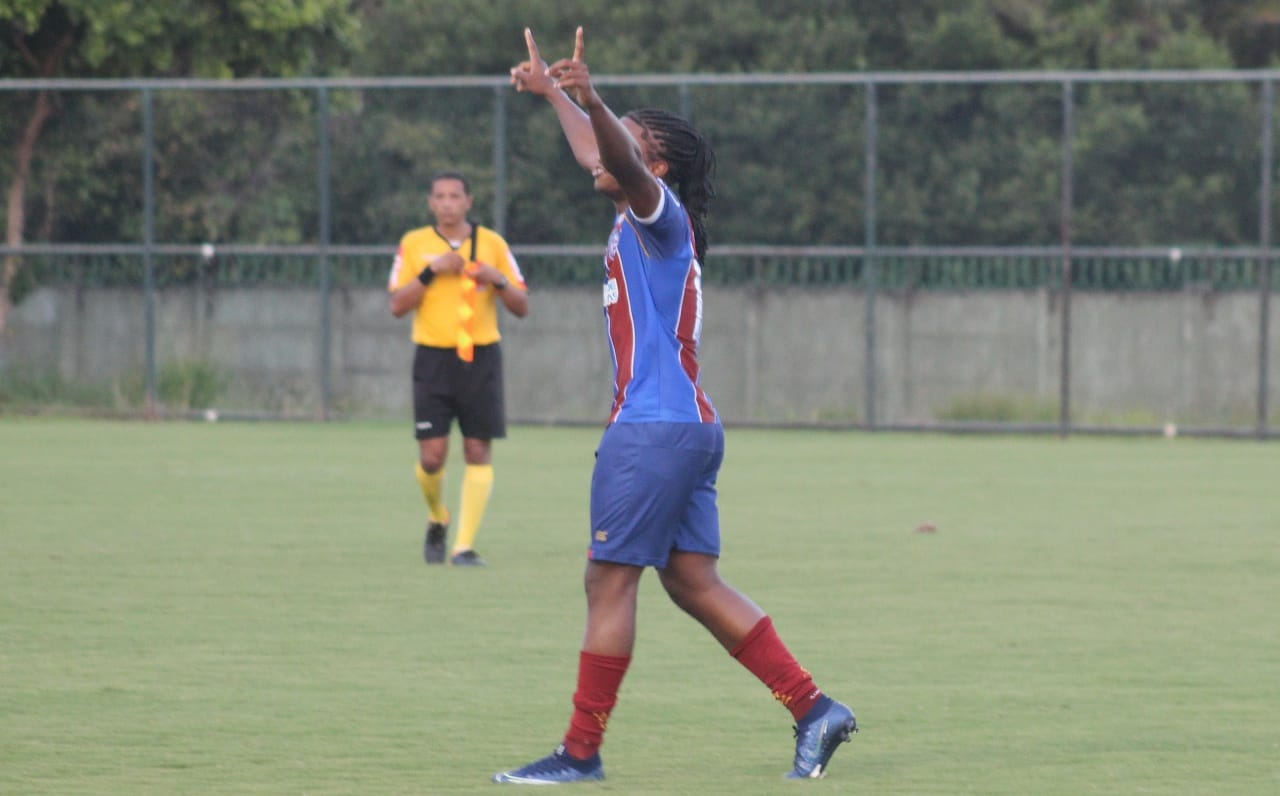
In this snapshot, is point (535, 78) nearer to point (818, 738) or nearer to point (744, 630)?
point (744, 630)

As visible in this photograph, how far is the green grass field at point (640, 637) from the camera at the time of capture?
6461mm

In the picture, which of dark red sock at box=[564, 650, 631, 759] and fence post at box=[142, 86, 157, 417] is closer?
dark red sock at box=[564, 650, 631, 759]

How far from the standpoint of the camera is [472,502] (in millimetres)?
11336

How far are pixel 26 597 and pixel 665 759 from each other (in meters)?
4.27

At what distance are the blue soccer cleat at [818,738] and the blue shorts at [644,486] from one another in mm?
620

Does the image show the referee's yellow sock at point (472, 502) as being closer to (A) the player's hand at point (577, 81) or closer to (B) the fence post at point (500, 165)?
(A) the player's hand at point (577, 81)

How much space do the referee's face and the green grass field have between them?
1.78 m

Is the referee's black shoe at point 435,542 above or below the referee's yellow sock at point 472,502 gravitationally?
below

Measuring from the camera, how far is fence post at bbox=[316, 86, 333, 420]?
21.5m

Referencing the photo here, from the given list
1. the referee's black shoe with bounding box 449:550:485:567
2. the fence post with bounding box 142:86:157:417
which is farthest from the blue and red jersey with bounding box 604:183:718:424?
the fence post with bounding box 142:86:157:417

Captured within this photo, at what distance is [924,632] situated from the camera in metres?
8.99

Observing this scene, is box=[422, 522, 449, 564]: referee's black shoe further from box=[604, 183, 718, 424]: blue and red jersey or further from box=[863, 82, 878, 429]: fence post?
box=[863, 82, 878, 429]: fence post

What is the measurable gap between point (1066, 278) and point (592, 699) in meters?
14.7

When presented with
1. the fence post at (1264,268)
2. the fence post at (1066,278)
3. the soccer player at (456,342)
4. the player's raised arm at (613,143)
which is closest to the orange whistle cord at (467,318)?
the soccer player at (456,342)
